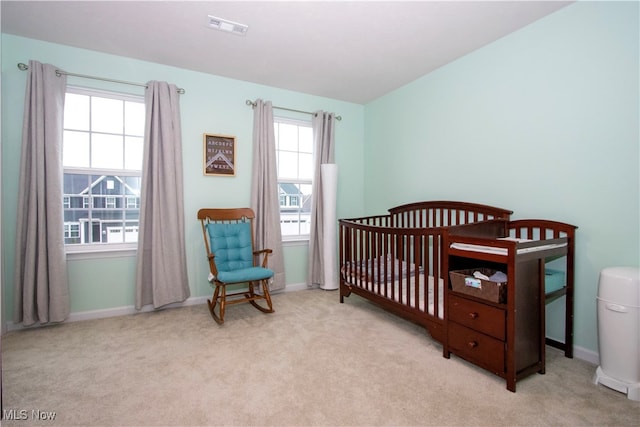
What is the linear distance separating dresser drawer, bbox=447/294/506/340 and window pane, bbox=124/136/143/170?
9.87 feet

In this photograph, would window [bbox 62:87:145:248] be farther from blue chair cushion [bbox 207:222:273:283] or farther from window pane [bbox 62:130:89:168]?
blue chair cushion [bbox 207:222:273:283]

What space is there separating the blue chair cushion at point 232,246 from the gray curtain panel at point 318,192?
85cm

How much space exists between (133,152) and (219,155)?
0.80 m

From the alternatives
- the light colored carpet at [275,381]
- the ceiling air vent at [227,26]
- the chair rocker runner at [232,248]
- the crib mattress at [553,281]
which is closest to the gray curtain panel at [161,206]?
the chair rocker runner at [232,248]

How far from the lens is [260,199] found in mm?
3451

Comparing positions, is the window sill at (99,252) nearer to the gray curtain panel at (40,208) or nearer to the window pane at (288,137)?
the gray curtain panel at (40,208)

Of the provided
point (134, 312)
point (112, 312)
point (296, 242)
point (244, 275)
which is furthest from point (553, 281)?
point (112, 312)

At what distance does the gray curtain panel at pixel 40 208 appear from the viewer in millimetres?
2500

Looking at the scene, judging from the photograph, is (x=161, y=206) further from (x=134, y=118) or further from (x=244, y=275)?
(x=244, y=275)

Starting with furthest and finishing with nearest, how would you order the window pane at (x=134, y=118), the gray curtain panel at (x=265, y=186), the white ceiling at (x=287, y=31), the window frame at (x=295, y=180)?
the window frame at (x=295, y=180) → the gray curtain panel at (x=265, y=186) → the window pane at (x=134, y=118) → the white ceiling at (x=287, y=31)

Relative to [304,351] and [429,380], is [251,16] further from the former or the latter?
[429,380]

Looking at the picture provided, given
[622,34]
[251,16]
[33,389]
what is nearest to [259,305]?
[33,389]

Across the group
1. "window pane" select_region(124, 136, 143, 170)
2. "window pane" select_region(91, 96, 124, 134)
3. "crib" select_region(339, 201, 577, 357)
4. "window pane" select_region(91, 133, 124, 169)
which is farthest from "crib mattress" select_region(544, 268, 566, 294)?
"window pane" select_region(91, 96, 124, 134)

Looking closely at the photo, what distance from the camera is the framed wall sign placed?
3.29 metres
